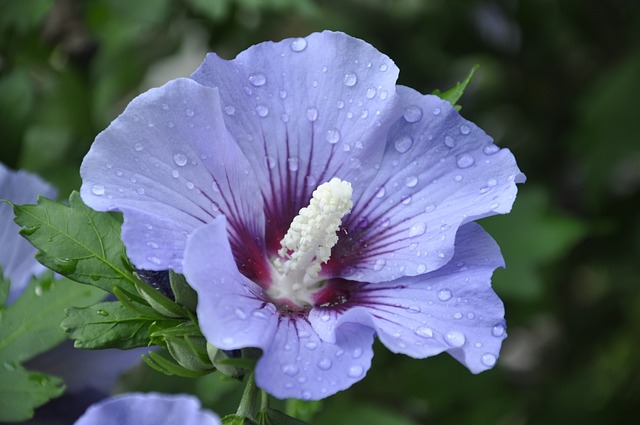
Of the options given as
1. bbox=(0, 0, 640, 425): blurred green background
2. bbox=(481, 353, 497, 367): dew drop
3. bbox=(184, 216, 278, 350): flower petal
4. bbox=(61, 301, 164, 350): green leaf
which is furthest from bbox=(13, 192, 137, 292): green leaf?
bbox=(0, 0, 640, 425): blurred green background

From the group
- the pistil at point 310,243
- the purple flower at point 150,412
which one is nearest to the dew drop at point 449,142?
the pistil at point 310,243

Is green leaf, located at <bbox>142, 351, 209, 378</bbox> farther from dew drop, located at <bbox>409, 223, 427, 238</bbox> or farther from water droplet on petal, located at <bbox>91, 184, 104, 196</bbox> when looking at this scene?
dew drop, located at <bbox>409, 223, 427, 238</bbox>

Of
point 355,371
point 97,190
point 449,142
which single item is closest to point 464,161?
point 449,142

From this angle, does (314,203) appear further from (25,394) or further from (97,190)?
(25,394)

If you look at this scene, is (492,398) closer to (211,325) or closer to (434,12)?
(434,12)

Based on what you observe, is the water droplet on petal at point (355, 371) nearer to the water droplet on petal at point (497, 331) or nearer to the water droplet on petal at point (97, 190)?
the water droplet on petal at point (497, 331)

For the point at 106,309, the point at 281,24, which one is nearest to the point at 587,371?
the point at 281,24
